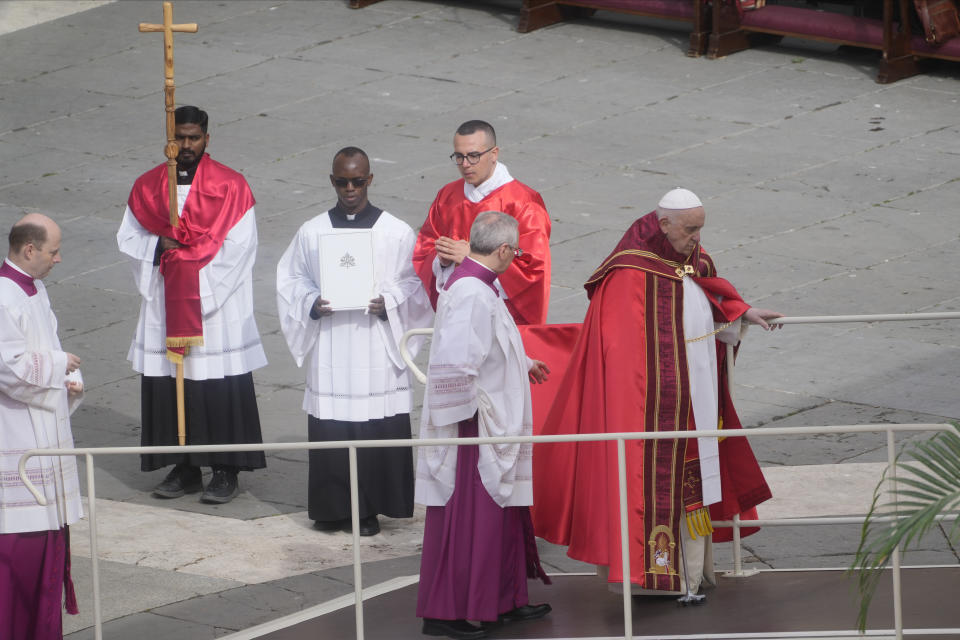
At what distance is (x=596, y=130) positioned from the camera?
14.5 m

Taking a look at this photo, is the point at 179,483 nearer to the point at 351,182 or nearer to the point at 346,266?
the point at 346,266

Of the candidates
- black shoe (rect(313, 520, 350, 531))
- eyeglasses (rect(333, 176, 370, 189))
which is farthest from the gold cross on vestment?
black shoe (rect(313, 520, 350, 531))

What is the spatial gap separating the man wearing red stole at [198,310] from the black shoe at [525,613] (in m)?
2.33

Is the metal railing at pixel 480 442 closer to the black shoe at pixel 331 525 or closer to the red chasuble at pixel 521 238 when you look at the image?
the red chasuble at pixel 521 238

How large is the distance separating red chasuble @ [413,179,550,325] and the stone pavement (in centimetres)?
116

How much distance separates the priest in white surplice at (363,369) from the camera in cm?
816

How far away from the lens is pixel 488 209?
803 centimetres

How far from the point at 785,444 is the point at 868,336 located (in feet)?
5.38

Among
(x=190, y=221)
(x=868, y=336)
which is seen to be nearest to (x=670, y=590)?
(x=190, y=221)

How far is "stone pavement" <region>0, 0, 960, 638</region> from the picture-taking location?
26.4ft

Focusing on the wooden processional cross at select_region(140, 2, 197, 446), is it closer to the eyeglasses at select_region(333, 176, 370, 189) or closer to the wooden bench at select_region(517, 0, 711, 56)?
the eyeglasses at select_region(333, 176, 370, 189)

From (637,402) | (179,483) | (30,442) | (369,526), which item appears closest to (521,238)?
(637,402)

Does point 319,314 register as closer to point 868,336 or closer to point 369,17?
point 868,336

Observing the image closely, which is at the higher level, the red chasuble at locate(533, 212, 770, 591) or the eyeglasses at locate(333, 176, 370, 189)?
the eyeglasses at locate(333, 176, 370, 189)
